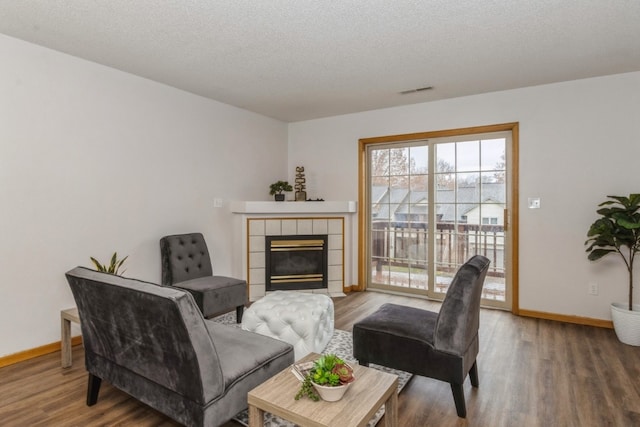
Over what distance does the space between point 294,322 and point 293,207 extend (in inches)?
90.4

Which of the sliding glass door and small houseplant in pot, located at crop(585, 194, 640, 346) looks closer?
small houseplant in pot, located at crop(585, 194, 640, 346)

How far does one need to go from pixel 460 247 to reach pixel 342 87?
2.45m

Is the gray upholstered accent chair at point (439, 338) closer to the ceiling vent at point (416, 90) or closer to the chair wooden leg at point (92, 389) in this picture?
the chair wooden leg at point (92, 389)

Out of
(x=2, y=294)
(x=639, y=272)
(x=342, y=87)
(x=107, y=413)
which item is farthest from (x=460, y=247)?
(x=2, y=294)

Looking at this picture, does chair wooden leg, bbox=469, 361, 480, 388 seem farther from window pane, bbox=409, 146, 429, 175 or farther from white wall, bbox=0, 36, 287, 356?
white wall, bbox=0, 36, 287, 356

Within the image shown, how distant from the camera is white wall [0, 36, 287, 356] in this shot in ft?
9.41

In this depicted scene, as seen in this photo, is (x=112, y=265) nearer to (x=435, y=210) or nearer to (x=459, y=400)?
(x=459, y=400)

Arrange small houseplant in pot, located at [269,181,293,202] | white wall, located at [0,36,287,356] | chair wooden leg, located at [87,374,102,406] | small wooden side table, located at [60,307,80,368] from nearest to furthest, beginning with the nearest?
chair wooden leg, located at [87,374,102,406] < small wooden side table, located at [60,307,80,368] < white wall, located at [0,36,287,356] < small houseplant in pot, located at [269,181,293,202]

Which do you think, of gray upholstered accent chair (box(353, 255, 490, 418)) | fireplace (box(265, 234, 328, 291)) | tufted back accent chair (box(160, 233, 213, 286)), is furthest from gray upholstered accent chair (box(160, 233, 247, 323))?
gray upholstered accent chair (box(353, 255, 490, 418))

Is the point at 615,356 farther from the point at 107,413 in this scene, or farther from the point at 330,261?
the point at 107,413

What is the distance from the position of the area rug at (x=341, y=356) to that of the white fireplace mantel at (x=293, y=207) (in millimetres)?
1336

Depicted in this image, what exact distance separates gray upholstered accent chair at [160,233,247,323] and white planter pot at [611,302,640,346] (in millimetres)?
3587

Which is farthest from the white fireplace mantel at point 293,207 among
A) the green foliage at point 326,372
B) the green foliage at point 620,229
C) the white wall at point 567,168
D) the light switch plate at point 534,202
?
the green foliage at point 326,372

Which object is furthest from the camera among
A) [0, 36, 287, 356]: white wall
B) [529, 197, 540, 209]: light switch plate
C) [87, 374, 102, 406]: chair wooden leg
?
[529, 197, 540, 209]: light switch plate
